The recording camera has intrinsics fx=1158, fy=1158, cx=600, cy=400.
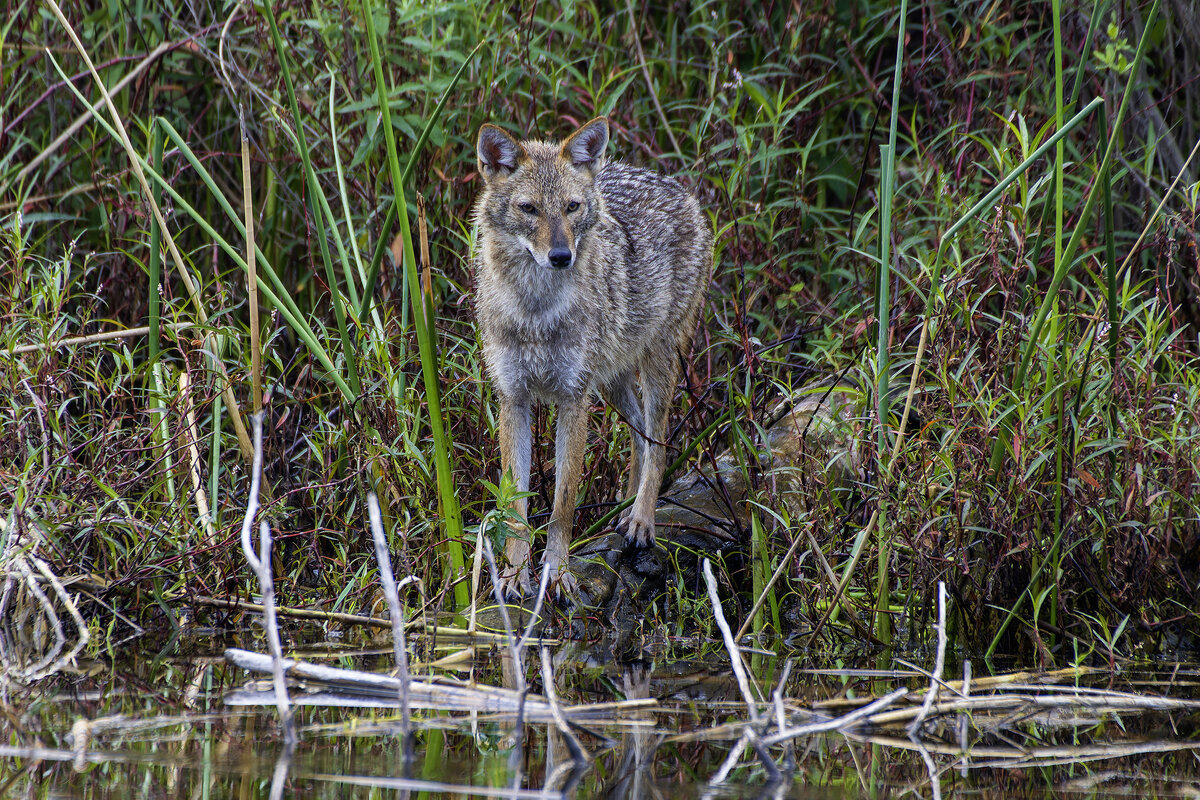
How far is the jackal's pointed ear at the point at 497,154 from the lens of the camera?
5.00m

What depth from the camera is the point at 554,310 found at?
5094mm

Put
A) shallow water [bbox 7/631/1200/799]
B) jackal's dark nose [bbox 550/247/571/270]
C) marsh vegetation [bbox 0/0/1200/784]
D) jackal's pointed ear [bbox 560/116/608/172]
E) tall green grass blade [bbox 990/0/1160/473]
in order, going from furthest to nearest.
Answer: jackal's pointed ear [bbox 560/116/608/172]
jackal's dark nose [bbox 550/247/571/270]
marsh vegetation [bbox 0/0/1200/784]
tall green grass blade [bbox 990/0/1160/473]
shallow water [bbox 7/631/1200/799]

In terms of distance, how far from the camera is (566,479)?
496 cm

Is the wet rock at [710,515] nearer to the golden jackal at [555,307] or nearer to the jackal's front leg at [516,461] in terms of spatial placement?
the golden jackal at [555,307]

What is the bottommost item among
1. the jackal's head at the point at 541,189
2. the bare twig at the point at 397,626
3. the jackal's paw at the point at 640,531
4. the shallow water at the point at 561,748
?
the shallow water at the point at 561,748

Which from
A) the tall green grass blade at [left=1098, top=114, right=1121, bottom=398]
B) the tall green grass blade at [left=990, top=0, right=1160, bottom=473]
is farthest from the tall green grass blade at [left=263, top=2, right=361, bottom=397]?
the tall green grass blade at [left=1098, top=114, right=1121, bottom=398]

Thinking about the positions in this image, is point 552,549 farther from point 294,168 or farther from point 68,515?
point 294,168

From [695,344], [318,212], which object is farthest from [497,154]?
[695,344]

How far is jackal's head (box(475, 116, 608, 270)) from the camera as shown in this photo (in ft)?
16.2

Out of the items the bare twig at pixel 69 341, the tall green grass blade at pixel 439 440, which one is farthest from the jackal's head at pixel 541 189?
the bare twig at pixel 69 341

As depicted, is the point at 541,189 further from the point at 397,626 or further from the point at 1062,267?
the point at 397,626

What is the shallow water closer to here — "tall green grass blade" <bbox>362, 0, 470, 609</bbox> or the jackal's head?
"tall green grass blade" <bbox>362, 0, 470, 609</bbox>

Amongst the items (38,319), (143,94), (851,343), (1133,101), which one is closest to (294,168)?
(143,94)

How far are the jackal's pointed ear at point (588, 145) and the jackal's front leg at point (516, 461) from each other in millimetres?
1122
